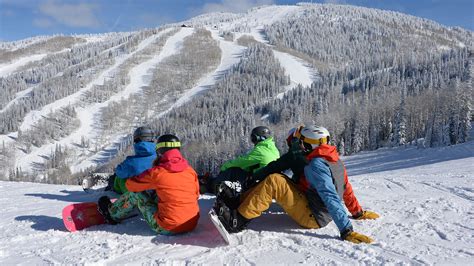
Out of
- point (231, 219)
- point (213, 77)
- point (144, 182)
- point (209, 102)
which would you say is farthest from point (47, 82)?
point (231, 219)

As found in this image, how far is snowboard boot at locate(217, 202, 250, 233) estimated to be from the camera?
5203mm

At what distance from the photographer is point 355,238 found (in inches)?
192

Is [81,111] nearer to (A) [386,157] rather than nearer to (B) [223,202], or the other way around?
(A) [386,157]

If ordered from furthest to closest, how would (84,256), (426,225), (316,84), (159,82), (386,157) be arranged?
(159,82), (316,84), (386,157), (426,225), (84,256)

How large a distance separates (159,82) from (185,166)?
170m

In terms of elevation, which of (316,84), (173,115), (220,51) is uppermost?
(220,51)

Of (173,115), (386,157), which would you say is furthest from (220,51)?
(386,157)

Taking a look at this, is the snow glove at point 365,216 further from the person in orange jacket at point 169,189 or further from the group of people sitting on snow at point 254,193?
the person in orange jacket at point 169,189

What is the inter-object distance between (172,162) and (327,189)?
7.32ft

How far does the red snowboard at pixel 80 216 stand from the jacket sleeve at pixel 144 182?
1170mm

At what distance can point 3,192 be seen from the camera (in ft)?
35.1

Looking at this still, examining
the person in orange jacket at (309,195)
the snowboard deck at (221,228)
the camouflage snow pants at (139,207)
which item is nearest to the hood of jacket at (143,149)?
the camouflage snow pants at (139,207)

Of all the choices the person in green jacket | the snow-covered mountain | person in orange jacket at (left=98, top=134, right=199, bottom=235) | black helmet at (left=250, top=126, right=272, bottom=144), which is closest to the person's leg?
person in orange jacket at (left=98, top=134, right=199, bottom=235)

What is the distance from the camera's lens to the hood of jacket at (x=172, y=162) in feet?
17.7
